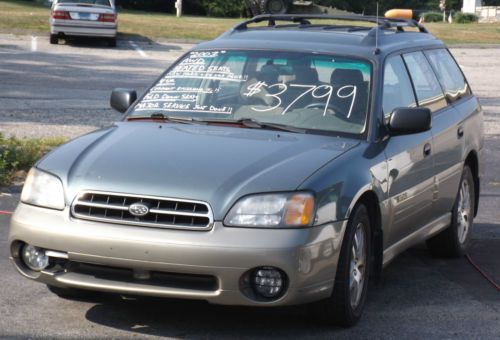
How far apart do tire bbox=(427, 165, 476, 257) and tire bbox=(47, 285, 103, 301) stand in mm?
2848

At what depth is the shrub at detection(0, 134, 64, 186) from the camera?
10.2m

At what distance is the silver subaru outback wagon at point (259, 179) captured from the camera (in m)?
5.57

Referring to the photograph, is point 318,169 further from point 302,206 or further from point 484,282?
point 484,282

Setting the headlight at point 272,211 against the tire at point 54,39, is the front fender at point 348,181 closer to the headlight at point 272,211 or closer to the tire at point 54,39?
the headlight at point 272,211

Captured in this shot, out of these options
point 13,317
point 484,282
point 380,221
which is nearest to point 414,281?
point 484,282

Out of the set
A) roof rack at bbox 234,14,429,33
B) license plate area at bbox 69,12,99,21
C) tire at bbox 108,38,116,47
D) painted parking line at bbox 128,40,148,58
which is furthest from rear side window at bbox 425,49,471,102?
tire at bbox 108,38,116,47

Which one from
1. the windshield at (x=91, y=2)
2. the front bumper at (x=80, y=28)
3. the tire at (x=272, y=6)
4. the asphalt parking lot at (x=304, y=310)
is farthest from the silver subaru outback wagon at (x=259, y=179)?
the tire at (x=272, y=6)

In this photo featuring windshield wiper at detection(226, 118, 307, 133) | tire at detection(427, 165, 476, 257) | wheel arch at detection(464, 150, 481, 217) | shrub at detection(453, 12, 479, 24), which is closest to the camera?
windshield wiper at detection(226, 118, 307, 133)

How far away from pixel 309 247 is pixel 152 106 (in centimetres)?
193

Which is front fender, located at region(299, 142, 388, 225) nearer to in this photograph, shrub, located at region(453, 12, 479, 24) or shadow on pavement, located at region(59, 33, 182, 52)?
shadow on pavement, located at region(59, 33, 182, 52)

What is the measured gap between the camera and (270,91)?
272 inches

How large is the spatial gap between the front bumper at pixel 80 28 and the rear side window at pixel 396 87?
69.6 feet

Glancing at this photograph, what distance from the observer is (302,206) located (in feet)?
18.5

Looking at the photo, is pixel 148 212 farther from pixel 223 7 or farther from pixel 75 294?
pixel 223 7
